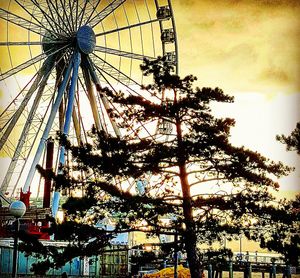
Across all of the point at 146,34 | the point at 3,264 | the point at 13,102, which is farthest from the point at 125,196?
the point at 146,34

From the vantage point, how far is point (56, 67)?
58.3 feet

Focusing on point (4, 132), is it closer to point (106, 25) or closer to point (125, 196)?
point (106, 25)

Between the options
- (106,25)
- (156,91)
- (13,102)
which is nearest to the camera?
(156,91)

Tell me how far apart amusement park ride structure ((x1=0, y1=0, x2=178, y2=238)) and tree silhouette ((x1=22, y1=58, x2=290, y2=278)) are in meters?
5.69

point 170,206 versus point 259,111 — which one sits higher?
point 259,111

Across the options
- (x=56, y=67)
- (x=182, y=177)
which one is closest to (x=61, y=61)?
(x=56, y=67)

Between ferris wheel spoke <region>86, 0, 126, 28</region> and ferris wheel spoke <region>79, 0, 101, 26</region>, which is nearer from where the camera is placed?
ferris wheel spoke <region>86, 0, 126, 28</region>

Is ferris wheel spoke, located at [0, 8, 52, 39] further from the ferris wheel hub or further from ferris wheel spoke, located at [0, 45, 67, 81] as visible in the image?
the ferris wheel hub

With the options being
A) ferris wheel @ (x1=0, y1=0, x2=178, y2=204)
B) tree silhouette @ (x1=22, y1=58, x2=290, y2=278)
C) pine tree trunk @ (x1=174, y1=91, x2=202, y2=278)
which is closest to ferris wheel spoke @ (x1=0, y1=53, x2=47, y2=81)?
ferris wheel @ (x1=0, y1=0, x2=178, y2=204)

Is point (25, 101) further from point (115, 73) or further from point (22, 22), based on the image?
point (115, 73)

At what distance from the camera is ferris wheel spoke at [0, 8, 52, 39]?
50.6 feet

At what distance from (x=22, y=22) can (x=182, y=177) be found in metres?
8.24

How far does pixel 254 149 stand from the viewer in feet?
33.8

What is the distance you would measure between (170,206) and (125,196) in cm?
72
